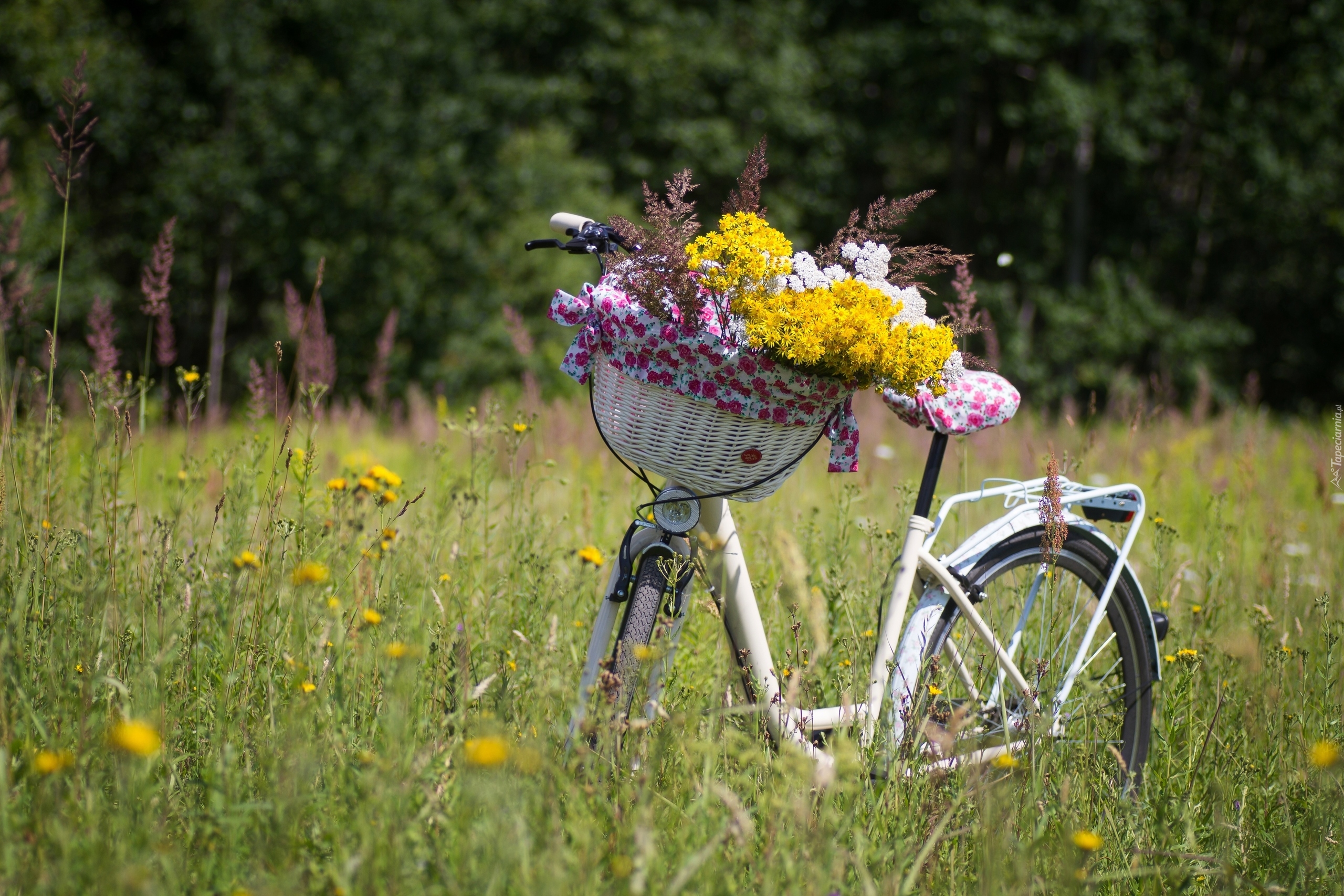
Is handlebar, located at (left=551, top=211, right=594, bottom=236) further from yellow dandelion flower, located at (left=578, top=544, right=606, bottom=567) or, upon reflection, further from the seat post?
the seat post

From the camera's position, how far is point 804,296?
1666mm

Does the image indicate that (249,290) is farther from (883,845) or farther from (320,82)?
(883,845)

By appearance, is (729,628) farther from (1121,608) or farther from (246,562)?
(1121,608)

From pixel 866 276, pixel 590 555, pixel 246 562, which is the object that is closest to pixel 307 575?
pixel 246 562

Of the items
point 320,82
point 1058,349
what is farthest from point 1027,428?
point 320,82

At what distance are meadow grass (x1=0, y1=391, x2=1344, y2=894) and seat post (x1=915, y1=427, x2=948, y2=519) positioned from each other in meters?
0.31

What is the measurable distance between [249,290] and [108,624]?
11941mm

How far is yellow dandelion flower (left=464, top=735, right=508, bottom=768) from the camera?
118cm

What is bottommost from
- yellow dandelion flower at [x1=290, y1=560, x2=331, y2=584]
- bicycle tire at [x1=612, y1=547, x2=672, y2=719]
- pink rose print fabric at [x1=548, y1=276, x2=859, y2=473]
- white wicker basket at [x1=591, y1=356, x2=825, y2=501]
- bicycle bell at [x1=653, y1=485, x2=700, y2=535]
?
bicycle tire at [x1=612, y1=547, x2=672, y2=719]

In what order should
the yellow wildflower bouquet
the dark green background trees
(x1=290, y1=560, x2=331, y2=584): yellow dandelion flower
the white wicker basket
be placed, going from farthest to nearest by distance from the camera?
the dark green background trees
the white wicker basket
the yellow wildflower bouquet
(x1=290, y1=560, x2=331, y2=584): yellow dandelion flower

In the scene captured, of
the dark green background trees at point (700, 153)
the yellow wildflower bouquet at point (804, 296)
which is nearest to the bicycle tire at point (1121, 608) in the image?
the yellow wildflower bouquet at point (804, 296)

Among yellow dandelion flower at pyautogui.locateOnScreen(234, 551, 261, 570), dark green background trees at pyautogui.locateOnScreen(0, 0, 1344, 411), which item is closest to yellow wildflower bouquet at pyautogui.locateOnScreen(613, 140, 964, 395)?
yellow dandelion flower at pyautogui.locateOnScreen(234, 551, 261, 570)

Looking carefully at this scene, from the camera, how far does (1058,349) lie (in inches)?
570

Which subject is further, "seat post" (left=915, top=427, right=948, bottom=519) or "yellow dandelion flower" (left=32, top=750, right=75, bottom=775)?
"seat post" (left=915, top=427, right=948, bottom=519)
